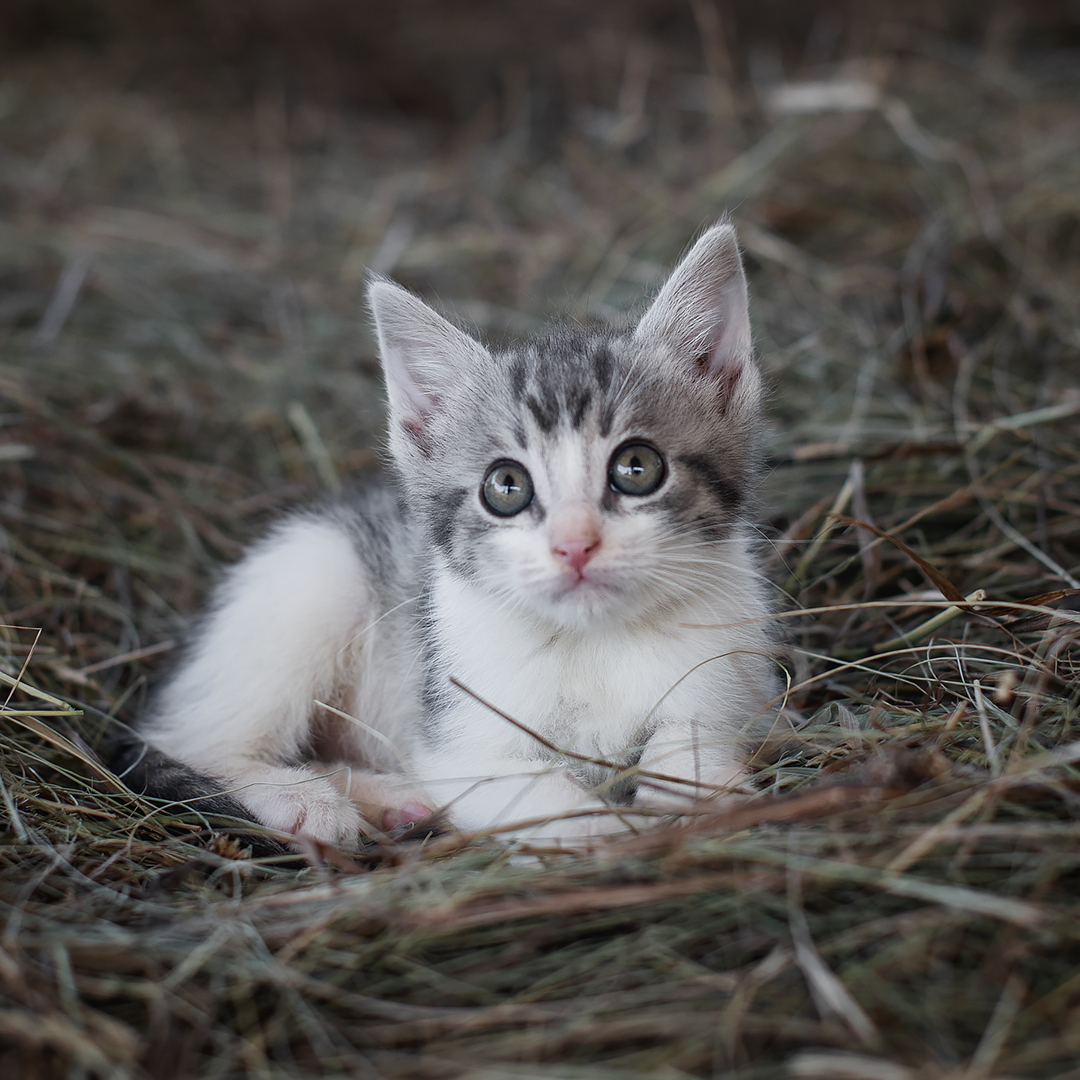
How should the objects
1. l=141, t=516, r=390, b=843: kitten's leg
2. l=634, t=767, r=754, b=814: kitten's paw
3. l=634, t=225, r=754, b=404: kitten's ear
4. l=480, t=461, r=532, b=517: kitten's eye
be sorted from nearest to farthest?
1. l=634, t=767, r=754, b=814: kitten's paw
2. l=480, t=461, r=532, b=517: kitten's eye
3. l=634, t=225, r=754, b=404: kitten's ear
4. l=141, t=516, r=390, b=843: kitten's leg

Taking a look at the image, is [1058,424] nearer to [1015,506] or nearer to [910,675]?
[1015,506]

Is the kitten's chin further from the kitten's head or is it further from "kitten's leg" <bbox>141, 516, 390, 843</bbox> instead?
"kitten's leg" <bbox>141, 516, 390, 843</bbox>

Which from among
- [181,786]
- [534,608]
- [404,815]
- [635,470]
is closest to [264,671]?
[181,786]

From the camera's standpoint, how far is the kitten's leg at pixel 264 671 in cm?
227

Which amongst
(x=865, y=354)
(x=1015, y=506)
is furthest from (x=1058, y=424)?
(x=865, y=354)

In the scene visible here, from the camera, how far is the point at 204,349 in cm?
364

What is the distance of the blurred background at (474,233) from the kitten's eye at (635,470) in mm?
793

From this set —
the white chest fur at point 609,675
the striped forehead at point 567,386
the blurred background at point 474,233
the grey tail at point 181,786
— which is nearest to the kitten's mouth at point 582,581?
the white chest fur at point 609,675

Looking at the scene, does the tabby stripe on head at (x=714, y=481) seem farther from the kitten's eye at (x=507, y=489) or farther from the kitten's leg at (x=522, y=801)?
the kitten's leg at (x=522, y=801)

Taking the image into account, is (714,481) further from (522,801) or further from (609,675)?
(522,801)

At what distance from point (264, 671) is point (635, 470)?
1040 millimetres

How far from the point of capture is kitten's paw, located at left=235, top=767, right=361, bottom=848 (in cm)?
197

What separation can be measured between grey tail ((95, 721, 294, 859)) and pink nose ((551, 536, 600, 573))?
83cm

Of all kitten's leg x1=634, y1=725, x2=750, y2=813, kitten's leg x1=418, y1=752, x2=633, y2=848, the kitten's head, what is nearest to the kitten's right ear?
the kitten's head
